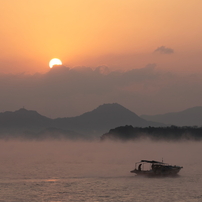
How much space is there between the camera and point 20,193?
82.1 metres

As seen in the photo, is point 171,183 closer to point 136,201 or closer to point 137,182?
point 137,182

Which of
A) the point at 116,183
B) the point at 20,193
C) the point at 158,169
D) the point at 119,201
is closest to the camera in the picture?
the point at 119,201

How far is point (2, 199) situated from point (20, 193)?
250 inches

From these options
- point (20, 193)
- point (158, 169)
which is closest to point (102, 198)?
point (20, 193)

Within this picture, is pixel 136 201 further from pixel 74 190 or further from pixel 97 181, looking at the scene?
pixel 97 181

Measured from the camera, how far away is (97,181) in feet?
329

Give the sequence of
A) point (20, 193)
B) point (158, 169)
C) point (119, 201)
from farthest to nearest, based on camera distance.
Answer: point (158, 169) → point (20, 193) → point (119, 201)

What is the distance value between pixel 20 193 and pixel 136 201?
2416 centimetres

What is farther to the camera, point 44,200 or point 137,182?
point 137,182

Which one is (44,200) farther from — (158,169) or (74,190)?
(158,169)

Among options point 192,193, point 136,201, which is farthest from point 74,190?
point 192,193

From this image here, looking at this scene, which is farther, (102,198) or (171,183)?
(171,183)

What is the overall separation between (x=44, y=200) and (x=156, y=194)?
76.0ft

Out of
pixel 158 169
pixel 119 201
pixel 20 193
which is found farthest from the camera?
pixel 158 169
